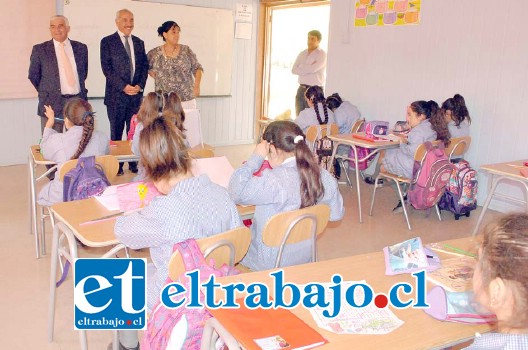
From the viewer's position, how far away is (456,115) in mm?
5105

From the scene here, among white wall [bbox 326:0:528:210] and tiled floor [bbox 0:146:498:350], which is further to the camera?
white wall [bbox 326:0:528:210]

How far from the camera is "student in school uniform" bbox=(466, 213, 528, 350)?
1209mm

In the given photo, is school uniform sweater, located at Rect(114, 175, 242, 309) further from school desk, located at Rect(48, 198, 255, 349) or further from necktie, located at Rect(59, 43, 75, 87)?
necktie, located at Rect(59, 43, 75, 87)

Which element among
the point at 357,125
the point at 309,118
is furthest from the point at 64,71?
the point at 357,125

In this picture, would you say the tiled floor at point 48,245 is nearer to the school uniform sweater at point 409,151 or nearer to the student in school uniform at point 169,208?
the school uniform sweater at point 409,151

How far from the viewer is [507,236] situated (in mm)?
1240

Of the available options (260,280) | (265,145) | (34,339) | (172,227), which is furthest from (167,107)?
(260,280)

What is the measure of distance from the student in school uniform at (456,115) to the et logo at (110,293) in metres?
3.80

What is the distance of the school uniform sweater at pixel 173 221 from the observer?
1.95 metres

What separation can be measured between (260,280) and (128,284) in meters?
0.69

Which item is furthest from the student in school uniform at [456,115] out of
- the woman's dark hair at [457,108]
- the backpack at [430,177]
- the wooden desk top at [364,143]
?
the wooden desk top at [364,143]

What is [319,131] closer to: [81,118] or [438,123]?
[438,123]

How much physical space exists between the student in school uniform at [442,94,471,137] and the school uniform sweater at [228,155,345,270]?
9.92 feet


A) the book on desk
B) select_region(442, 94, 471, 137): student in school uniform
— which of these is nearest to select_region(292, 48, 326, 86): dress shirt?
select_region(442, 94, 471, 137): student in school uniform
